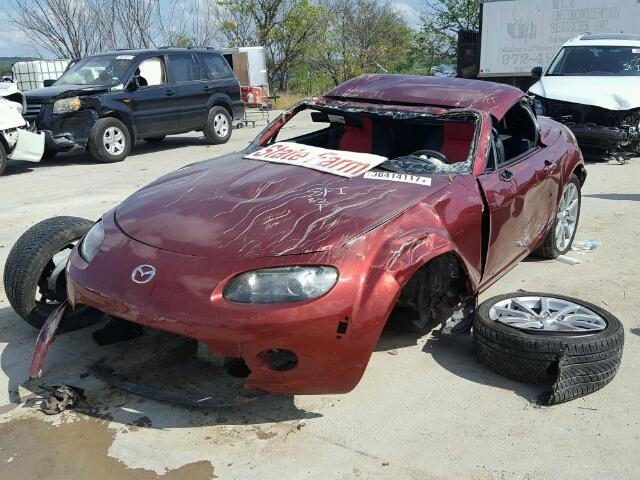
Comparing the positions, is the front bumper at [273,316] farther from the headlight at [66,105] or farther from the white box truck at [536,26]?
the white box truck at [536,26]

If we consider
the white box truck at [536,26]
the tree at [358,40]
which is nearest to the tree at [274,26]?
the tree at [358,40]

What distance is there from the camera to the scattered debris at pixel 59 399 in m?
3.10

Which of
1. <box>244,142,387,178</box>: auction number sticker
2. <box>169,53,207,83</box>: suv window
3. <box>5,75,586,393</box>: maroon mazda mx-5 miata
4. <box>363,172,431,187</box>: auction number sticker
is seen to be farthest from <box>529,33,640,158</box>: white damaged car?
<box>363,172,431,187</box>: auction number sticker

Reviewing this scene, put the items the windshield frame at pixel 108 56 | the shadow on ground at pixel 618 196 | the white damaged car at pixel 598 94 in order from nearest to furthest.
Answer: the shadow on ground at pixel 618 196 → the white damaged car at pixel 598 94 → the windshield frame at pixel 108 56

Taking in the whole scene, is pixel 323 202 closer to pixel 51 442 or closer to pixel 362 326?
pixel 362 326

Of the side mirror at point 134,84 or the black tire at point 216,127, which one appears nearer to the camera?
the side mirror at point 134,84

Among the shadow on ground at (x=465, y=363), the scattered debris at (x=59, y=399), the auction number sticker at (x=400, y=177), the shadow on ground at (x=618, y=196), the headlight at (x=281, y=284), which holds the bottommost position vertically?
the shadow on ground at (x=618, y=196)

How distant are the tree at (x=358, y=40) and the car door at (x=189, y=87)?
1737 cm

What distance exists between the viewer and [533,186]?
14.1ft

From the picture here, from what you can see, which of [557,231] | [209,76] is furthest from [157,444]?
[209,76]

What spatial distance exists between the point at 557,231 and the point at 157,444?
374 cm

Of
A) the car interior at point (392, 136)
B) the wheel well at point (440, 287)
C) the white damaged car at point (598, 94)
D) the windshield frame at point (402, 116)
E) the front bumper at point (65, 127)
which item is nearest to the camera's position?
the wheel well at point (440, 287)

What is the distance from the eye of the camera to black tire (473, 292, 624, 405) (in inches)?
124

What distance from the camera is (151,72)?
11.8 metres
